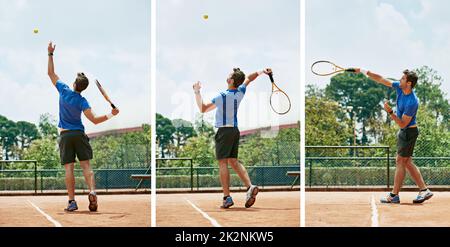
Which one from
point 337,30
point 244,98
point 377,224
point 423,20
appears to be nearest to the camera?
point 377,224

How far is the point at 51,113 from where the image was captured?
6.67 m

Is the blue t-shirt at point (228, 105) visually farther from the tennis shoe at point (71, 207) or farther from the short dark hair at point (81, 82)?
the tennis shoe at point (71, 207)

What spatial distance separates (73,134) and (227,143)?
4.14 feet

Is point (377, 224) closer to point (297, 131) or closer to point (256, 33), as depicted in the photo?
point (297, 131)

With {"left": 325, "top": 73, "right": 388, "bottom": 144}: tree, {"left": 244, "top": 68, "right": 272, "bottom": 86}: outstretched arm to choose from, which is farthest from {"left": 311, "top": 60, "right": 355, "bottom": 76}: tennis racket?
{"left": 244, "top": 68, "right": 272, "bottom": 86}: outstretched arm

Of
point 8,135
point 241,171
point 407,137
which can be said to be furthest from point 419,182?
point 8,135

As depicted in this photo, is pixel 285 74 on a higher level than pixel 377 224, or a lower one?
higher

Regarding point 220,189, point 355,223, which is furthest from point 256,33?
point 355,223

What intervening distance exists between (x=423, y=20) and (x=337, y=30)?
91 cm

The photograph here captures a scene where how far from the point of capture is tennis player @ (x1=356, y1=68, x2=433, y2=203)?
6.19 m

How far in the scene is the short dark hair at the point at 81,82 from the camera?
6.18 metres

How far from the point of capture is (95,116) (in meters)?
6.23

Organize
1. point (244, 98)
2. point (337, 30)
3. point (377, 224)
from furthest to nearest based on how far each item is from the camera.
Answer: point (337, 30), point (244, 98), point (377, 224)
